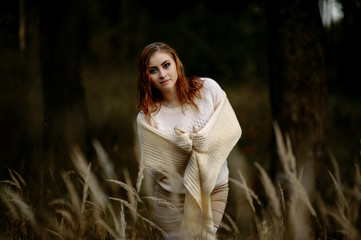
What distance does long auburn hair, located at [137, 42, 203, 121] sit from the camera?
2.14 meters

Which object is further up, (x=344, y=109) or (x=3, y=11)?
(x=3, y=11)

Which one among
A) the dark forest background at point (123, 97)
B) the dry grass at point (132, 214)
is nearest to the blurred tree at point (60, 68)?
the dark forest background at point (123, 97)

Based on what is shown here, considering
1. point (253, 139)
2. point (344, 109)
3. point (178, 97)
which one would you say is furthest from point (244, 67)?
point (178, 97)

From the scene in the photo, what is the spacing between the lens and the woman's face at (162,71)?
211cm

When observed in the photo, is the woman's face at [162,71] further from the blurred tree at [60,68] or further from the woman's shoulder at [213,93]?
the blurred tree at [60,68]

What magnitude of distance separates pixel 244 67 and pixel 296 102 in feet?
37.2

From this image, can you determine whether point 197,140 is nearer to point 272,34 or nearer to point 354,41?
point 272,34

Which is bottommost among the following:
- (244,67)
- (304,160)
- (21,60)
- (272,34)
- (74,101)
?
(244,67)

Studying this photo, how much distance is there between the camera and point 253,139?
17.8ft

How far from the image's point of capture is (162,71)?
2102 mm

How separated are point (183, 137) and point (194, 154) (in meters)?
0.12

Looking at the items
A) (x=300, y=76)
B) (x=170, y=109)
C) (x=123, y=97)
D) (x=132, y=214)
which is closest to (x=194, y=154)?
(x=170, y=109)

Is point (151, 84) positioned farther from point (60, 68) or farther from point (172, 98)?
point (60, 68)

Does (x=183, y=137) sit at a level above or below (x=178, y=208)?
above
